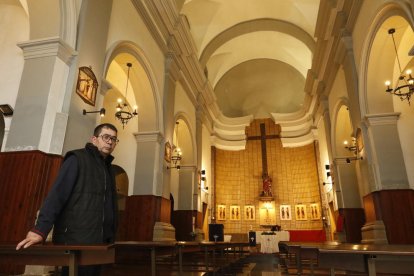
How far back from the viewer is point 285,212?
51.0 feet

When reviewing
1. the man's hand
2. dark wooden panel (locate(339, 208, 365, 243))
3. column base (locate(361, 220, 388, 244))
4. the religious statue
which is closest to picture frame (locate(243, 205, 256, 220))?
the religious statue

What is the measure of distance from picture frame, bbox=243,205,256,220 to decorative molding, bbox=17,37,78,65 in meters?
12.9

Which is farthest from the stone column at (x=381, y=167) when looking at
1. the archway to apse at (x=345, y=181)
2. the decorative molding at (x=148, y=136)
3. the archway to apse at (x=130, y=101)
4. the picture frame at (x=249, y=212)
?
the picture frame at (x=249, y=212)

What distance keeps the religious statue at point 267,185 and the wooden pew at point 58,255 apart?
47.4ft

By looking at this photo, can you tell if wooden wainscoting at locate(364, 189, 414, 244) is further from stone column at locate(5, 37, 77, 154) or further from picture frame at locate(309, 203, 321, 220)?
picture frame at locate(309, 203, 321, 220)

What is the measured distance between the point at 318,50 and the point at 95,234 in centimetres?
1022

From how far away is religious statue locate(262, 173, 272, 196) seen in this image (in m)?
15.7

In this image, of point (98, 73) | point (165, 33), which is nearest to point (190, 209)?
point (165, 33)

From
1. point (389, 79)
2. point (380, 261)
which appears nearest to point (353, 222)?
point (389, 79)

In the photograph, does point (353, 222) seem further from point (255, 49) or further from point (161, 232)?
point (255, 49)

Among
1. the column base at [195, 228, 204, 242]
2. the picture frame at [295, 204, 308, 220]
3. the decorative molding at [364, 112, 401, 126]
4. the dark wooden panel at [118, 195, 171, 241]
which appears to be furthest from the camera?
the picture frame at [295, 204, 308, 220]

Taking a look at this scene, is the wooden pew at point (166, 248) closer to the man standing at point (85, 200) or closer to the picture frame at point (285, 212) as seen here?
the man standing at point (85, 200)

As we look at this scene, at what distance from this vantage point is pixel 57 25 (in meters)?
4.67

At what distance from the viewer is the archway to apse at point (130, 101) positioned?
25.8ft
